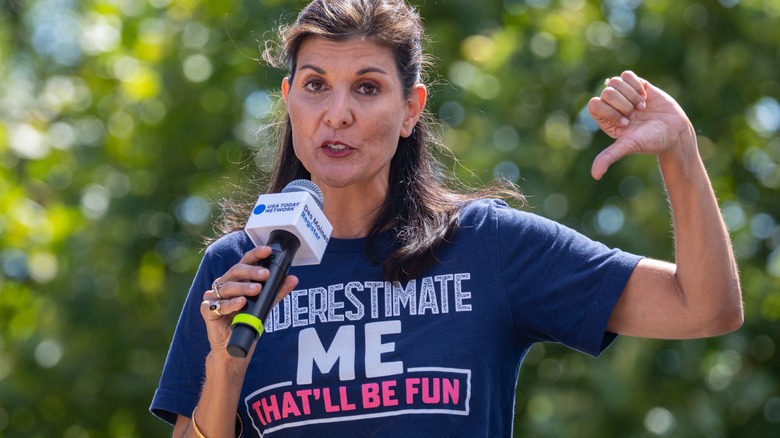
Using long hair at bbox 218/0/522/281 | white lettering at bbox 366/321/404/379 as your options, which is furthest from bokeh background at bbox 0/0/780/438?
white lettering at bbox 366/321/404/379

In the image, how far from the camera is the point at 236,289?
8.21ft

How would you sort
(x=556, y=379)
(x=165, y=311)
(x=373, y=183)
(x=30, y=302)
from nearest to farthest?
(x=373, y=183)
(x=556, y=379)
(x=165, y=311)
(x=30, y=302)

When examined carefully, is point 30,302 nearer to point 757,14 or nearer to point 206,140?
point 206,140

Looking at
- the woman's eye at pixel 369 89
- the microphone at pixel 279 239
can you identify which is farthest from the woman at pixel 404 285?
the microphone at pixel 279 239

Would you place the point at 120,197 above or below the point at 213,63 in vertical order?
below

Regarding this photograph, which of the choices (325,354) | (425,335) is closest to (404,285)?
(425,335)

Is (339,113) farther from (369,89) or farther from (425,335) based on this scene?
(425,335)

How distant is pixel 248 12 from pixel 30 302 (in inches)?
85.3

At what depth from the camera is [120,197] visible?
7.32m

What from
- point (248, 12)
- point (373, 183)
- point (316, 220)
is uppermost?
point (248, 12)

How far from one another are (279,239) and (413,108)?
34.4 inches

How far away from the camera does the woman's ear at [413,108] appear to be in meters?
3.38

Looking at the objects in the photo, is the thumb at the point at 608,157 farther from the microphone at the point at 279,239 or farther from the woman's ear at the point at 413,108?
the woman's ear at the point at 413,108

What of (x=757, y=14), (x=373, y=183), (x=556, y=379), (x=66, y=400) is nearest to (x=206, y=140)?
(x=66, y=400)
